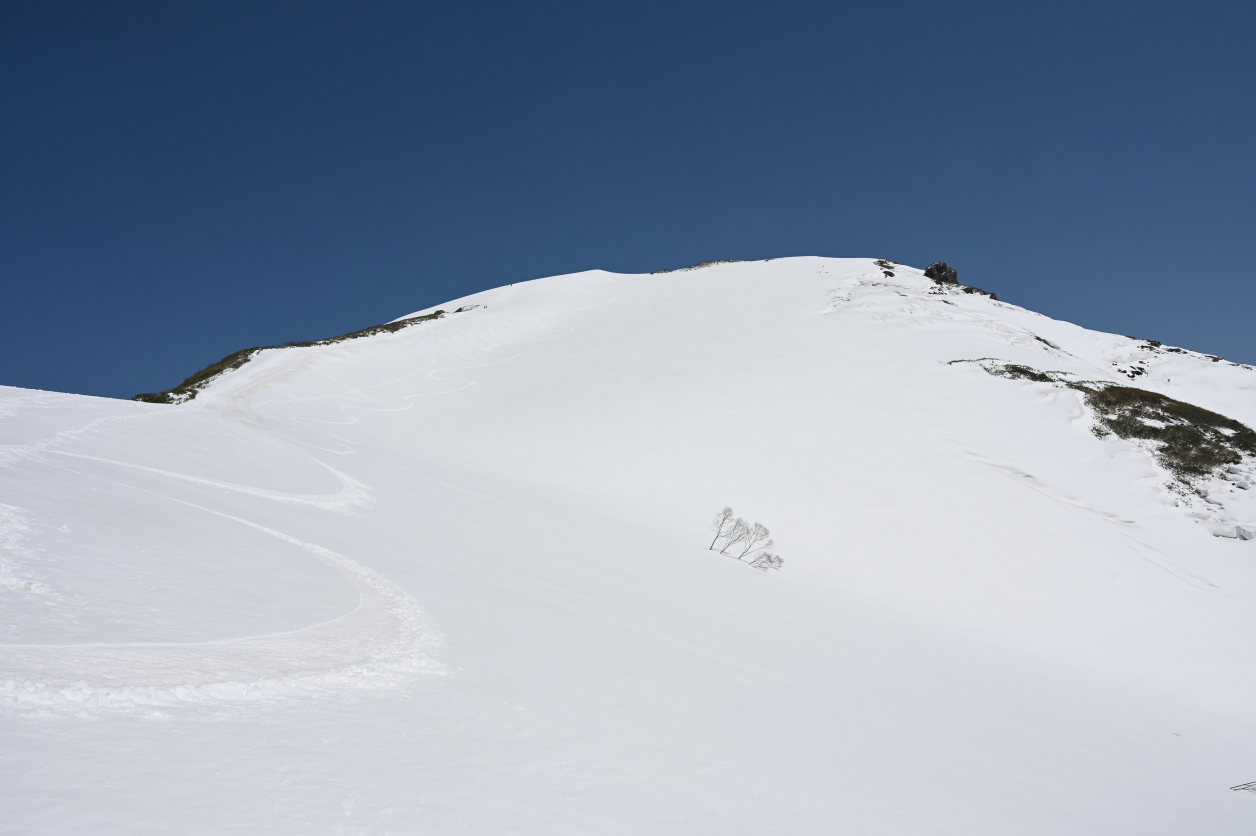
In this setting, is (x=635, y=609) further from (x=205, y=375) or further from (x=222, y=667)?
(x=205, y=375)

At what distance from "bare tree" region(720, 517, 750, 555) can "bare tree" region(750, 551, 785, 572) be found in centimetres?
72

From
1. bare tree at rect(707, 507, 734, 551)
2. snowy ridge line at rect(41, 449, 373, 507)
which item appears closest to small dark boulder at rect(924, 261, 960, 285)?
bare tree at rect(707, 507, 734, 551)

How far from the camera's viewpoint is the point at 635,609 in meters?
8.09

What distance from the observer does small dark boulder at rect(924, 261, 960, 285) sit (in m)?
43.4

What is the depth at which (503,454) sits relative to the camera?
23.0 meters

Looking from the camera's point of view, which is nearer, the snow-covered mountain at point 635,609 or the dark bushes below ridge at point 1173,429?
the snow-covered mountain at point 635,609

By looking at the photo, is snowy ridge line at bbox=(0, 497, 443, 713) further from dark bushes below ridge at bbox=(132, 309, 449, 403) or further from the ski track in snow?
dark bushes below ridge at bbox=(132, 309, 449, 403)

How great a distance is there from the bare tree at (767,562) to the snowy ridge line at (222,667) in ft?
39.7

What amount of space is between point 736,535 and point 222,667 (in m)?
14.9

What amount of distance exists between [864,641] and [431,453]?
1597cm

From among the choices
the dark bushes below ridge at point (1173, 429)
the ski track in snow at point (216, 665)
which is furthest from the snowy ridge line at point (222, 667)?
the dark bushes below ridge at point (1173, 429)

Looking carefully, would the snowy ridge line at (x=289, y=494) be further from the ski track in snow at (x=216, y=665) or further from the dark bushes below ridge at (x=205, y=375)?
the dark bushes below ridge at (x=205, y=375)

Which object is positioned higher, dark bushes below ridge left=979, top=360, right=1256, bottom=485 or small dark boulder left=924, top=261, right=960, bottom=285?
small dark boulder left=924, top=261, right=960, bottom=285

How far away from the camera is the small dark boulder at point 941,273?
43438 millimetres
